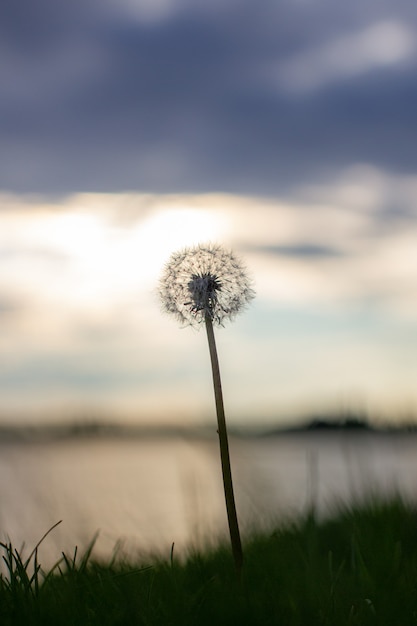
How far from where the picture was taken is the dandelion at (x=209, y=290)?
4.55 metres

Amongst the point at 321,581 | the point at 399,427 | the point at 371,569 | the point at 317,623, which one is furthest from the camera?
the point at 399,427

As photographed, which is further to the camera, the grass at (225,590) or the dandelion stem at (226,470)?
the dandelion stem at (226,470)

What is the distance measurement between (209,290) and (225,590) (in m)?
1.74

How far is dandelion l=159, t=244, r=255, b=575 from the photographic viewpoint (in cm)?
455

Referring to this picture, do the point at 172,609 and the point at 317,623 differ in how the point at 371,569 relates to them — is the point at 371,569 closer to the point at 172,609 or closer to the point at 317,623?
the point at 317,623

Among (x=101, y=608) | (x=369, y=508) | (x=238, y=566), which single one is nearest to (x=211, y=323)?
(x=238, y=566)

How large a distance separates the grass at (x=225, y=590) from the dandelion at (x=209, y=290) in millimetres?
325

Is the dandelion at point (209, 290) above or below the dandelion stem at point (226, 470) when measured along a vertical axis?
above

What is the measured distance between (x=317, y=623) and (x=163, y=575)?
1.22 m

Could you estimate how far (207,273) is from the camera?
501 cm

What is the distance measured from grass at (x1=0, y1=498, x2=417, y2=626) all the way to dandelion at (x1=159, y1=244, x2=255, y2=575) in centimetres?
32

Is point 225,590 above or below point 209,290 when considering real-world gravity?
below

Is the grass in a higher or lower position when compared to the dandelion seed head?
lower

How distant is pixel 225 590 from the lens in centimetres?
443
